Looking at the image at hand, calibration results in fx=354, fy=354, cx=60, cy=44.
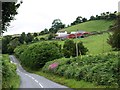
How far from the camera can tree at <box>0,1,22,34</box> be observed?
37.4 ft

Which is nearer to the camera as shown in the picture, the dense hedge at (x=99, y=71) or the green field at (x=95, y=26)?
the dense hedge at (x=99, y=71)

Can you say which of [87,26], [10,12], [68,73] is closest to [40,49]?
[68,73]

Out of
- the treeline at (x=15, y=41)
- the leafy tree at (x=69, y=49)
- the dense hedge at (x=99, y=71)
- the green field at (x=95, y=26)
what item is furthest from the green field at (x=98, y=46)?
the green field at (x=95, y=26)

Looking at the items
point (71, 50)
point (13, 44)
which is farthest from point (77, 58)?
point (13, 44)

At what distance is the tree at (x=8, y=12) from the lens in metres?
11.4

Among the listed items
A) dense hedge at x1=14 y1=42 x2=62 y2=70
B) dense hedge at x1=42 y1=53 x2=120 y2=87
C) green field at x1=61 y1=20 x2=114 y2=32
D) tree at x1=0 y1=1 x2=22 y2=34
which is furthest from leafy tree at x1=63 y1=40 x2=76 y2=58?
green field at x1=61 y1=20 x2=114 y2=32

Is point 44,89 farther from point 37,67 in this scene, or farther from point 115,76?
point 37,67

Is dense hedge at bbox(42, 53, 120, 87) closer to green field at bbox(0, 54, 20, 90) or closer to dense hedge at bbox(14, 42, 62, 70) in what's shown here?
green field at bbox(0, 54, 20, 90)

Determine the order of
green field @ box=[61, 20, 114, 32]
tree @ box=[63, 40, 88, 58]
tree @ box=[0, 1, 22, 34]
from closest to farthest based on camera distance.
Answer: tree @ box=[0, 1, 22, 34] → tree @ box=[63, 40, 88, 58] → green field @ box=[61, 20, 114, 32]

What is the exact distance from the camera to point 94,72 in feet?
102

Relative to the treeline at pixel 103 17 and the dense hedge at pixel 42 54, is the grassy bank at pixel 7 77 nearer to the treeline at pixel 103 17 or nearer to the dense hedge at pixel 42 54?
the dense hedge at pixel 42 54

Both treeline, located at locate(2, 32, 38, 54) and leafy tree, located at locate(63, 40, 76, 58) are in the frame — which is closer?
leafy tree, located at locate(63, 40, 76, 58)

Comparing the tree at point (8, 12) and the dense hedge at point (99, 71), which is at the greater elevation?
the tree at point (8, 12)

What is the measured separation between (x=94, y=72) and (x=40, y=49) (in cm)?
4173
